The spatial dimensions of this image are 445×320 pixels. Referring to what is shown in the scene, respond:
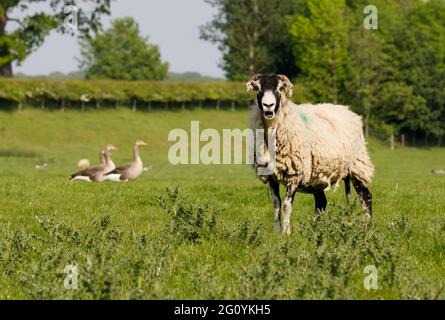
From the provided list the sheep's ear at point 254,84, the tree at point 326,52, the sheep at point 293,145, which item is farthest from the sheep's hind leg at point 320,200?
the tree at point 326,52

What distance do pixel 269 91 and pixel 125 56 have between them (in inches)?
4868

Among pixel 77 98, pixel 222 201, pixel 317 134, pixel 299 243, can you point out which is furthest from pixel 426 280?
pixel 77 98

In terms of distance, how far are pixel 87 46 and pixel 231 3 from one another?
174ft

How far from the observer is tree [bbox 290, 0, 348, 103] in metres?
84.3

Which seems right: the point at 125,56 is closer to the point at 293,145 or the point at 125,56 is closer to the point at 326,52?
the point at 326,52

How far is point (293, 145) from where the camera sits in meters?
12.3

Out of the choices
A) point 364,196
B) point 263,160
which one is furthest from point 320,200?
point 263,160

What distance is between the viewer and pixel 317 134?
506 inches

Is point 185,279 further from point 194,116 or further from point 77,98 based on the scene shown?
point 194,116

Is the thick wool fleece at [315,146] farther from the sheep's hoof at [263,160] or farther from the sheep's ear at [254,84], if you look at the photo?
the sheep's ear at [254,84]

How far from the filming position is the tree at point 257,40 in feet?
328

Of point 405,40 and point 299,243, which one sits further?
point 405,40

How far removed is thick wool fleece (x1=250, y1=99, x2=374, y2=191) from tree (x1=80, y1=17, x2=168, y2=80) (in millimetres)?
111645

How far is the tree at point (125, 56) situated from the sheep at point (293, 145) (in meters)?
112
